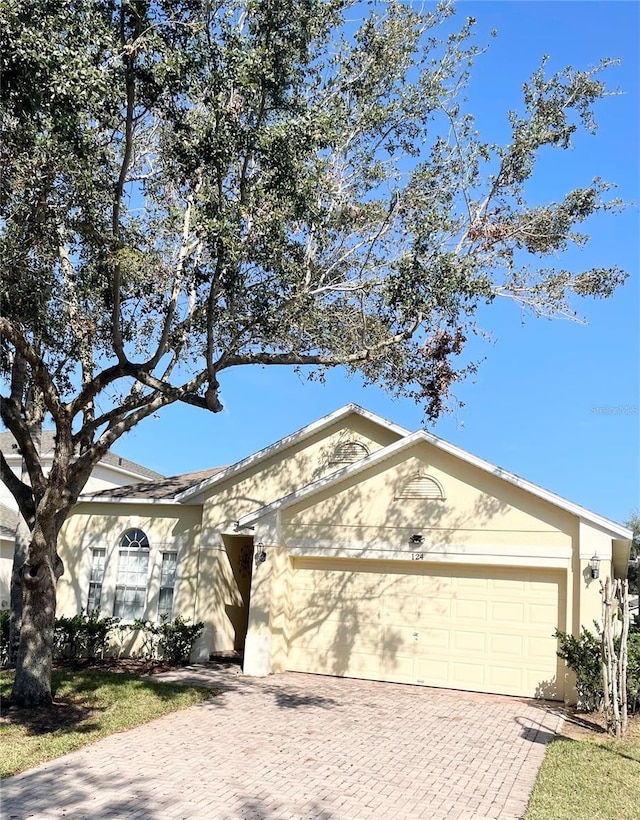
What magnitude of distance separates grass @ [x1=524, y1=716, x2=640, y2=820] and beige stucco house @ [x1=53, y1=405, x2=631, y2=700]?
10.8 feet

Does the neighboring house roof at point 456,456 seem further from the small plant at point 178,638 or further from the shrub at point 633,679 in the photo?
the small plant at point 178,638

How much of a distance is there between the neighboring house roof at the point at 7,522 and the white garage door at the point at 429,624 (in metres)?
13.0

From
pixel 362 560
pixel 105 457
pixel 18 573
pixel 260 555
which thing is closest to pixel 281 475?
pixel 260 555

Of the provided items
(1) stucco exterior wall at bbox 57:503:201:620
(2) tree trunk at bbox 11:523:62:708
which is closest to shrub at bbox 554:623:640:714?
(1) stucco exterior wall at bbox 57:503:201:620

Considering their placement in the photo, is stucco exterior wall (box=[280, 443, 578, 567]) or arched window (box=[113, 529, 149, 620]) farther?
arched window (box=[113, 529, 149, 620])

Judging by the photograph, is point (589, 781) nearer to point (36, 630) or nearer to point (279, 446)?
point (36, 630)

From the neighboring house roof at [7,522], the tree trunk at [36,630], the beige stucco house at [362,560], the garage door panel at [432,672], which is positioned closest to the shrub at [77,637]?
the beige stucco house at [362,560]

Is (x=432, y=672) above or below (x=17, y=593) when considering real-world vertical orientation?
below

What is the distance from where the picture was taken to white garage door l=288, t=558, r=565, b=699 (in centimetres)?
1370

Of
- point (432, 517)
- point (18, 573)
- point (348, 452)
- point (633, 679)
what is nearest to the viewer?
point (633, 679)

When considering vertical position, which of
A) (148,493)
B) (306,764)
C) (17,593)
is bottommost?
(306,764)

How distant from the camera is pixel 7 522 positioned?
26.1 m

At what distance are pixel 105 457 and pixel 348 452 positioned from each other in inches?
739

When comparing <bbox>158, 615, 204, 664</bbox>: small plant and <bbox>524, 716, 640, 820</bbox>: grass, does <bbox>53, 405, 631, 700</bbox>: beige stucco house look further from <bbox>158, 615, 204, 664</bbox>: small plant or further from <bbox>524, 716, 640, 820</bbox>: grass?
<bbox>524, 716, 640, 820</bbox>: grass
